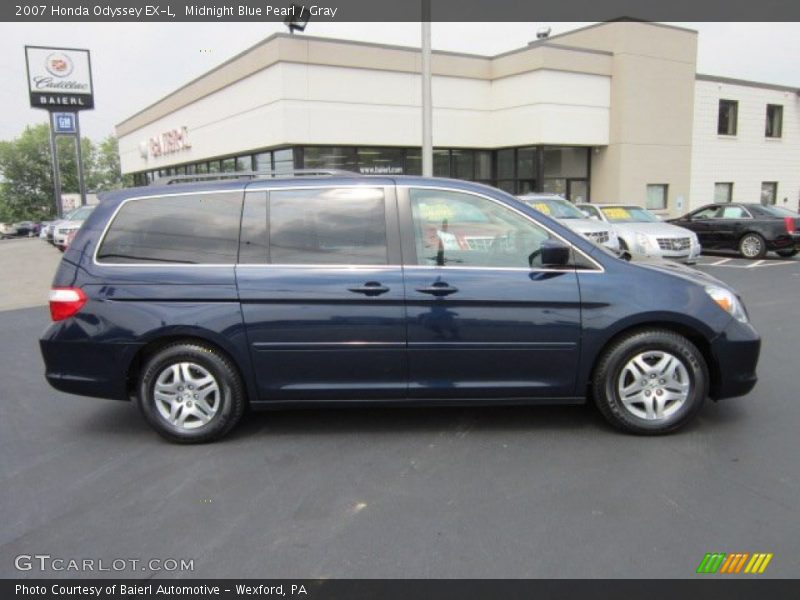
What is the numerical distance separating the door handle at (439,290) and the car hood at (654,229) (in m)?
9.97

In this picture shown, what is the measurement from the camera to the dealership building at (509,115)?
17.9 m

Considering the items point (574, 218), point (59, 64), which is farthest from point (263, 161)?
point (59, 64)

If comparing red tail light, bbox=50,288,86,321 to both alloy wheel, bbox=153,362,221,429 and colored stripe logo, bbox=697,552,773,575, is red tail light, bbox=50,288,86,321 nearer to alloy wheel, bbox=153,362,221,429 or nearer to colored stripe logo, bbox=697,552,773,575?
alloy wheel, bbox=153,362,221,429

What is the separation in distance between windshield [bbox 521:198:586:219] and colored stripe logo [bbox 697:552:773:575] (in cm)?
1097

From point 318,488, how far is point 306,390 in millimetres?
747

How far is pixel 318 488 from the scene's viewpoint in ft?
11.4

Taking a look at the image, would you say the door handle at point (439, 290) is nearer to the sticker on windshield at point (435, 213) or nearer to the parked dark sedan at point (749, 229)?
the sticker on windshield at point (435, 213)

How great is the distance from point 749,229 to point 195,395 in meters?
15.3

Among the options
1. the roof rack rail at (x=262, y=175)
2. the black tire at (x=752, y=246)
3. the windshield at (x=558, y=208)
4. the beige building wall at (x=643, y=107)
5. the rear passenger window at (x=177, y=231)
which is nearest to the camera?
the rear passenger window at (x=177, y=231)

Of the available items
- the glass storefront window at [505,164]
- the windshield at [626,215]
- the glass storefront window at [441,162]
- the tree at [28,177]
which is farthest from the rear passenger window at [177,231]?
the tree at [28,177]

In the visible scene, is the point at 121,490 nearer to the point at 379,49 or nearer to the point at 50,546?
the point at 50,546

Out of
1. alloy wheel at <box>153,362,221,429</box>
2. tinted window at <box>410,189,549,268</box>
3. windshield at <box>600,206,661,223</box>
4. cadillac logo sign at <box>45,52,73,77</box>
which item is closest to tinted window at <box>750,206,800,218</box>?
windshield at <box>600,206,661,223</box>

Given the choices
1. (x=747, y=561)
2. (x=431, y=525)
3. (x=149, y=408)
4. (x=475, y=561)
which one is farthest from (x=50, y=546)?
(x=747, y=561)

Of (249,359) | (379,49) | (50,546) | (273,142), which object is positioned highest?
(379,49)
